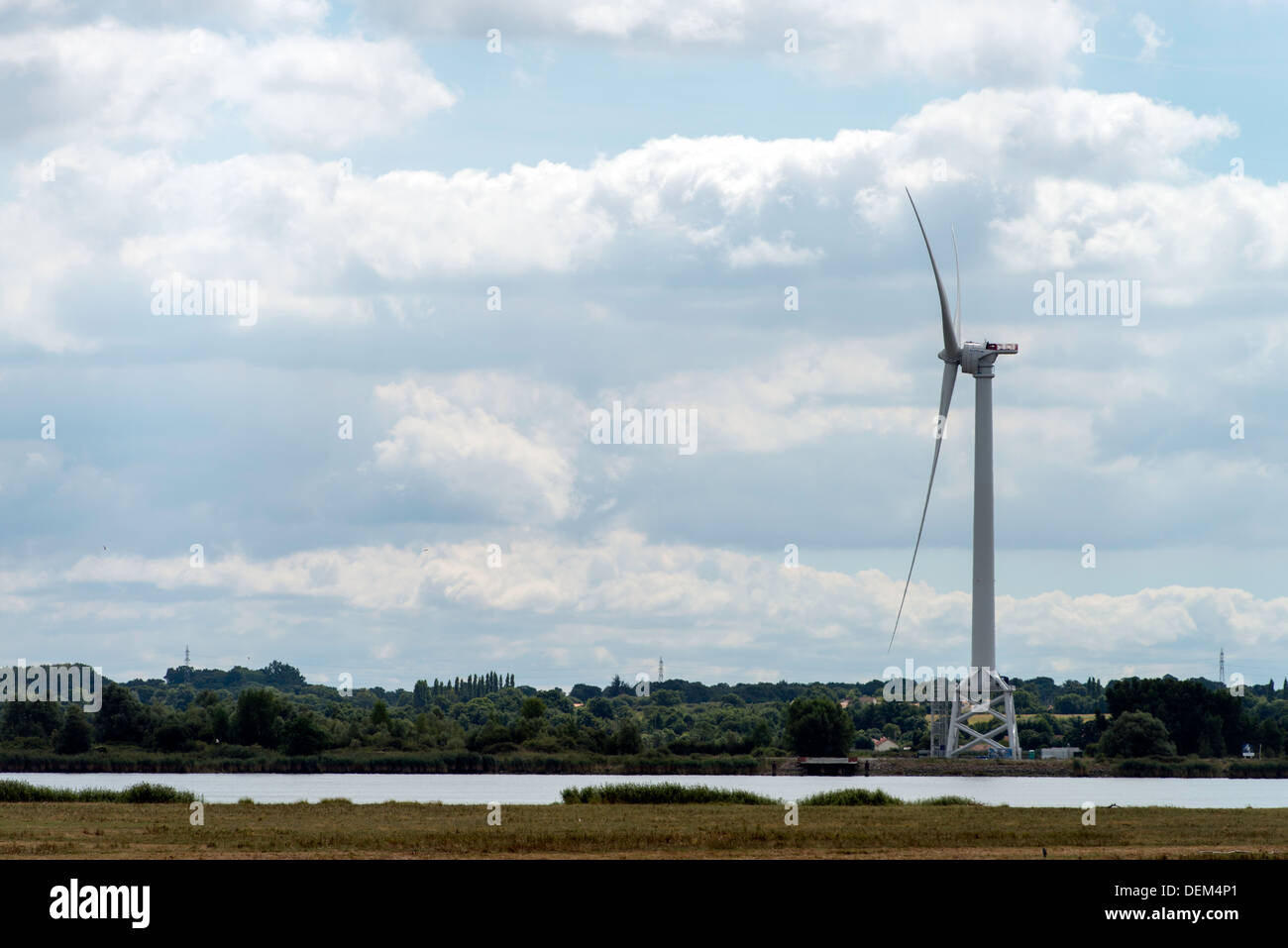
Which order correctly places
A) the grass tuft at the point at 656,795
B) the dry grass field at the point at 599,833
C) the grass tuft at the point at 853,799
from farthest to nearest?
the grass tuft at the point at 853,799 → the grass tuft at the point at 656,795 → the dry grass field at the point at 599,833

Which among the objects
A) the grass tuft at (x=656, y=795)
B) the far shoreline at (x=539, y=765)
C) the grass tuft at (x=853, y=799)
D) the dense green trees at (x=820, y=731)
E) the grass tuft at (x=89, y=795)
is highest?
the grass tuft at (x=89, y=795)

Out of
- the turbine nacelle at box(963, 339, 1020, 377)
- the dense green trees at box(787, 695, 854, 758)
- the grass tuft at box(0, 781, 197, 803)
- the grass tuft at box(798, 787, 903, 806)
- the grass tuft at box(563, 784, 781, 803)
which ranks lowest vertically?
the dense green trees at box(787, 695, 854, 758)

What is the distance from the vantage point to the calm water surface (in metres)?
89.8

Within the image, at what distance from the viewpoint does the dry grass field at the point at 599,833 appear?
4450 centimetres

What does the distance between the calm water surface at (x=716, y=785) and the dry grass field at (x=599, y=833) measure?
15857 millimetres

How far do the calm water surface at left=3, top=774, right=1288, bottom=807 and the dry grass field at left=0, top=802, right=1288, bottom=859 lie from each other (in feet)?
52.0

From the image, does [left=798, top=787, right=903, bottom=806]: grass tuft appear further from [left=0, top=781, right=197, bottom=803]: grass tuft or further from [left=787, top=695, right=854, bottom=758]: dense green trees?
[left=787, top=695, right=854, bottom=758]: dense green trees

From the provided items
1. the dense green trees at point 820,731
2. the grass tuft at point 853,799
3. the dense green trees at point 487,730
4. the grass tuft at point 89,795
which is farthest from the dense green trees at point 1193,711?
the grass tuft at point 89,795

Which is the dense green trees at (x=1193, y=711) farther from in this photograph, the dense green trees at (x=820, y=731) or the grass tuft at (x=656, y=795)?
the grass tuft at (x=656, y=795)

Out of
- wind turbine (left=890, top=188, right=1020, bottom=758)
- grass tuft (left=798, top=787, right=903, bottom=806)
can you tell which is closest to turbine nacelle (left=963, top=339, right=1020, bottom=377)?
wind turbine (left=890, top=188, right=1020, bottom=758)

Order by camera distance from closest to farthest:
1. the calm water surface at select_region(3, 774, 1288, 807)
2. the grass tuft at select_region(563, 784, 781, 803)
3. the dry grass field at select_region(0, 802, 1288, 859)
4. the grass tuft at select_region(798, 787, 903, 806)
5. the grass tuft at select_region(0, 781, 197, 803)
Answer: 1. the dry grass field at select_region(0, 802, 1288, 859)
2. the grass tuft at select_region(0, 781, 197, 803)
3. the grass tuft at select_region(563, 784, 781, 803)
4. the grass tuft at select_region(798, 787, 903, 806)
5. the calm water surface at select_region(3, 774, 1288, 807)

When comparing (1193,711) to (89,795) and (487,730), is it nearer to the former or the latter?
(487,730)

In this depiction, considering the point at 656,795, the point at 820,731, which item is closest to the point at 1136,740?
the point at 820,731
